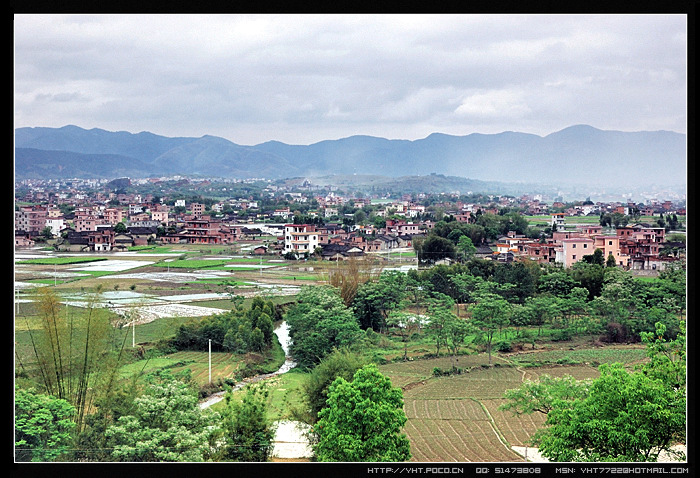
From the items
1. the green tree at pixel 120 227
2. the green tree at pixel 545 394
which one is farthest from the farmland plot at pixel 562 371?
the green tree at pixel 120 227

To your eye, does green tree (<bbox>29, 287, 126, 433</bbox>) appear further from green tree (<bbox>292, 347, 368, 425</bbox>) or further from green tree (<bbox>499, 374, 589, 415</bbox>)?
green tree (<bbox>499, 374, 589, 415</bbox>)

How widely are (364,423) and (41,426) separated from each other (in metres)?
1.82

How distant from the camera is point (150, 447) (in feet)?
10.6

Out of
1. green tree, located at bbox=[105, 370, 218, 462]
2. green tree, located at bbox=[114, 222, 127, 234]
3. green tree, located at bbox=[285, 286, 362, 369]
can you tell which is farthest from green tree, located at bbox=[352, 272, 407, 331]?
green tree, located at bbox=[114, 222, 127, 234]

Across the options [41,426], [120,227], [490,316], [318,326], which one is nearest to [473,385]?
[490,316]

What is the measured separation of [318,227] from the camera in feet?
20.1

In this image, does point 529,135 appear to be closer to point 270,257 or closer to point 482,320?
point 482,320

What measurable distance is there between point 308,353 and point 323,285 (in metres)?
0.90

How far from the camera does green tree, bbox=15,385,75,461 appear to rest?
322 centimetres

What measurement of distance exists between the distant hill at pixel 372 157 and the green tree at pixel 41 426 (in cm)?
174

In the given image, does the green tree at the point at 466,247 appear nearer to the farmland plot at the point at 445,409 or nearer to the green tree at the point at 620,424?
the farmland plot at the point at 445,409

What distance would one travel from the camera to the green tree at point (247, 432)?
3377mm
